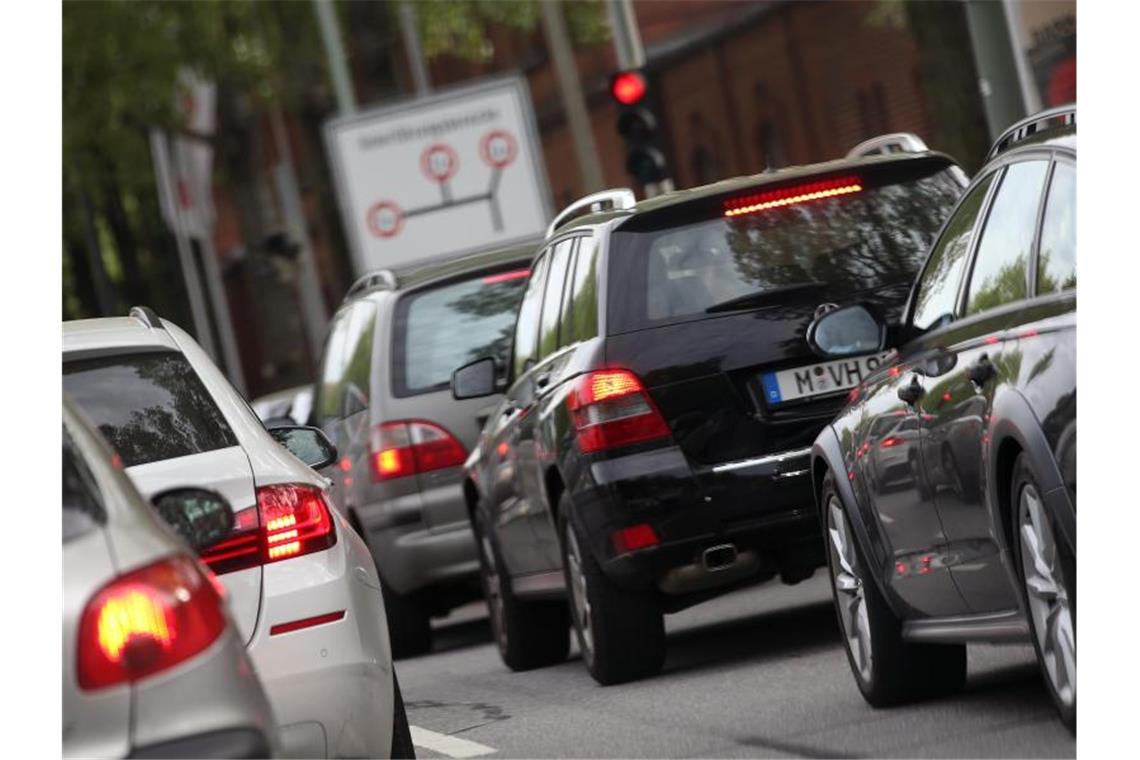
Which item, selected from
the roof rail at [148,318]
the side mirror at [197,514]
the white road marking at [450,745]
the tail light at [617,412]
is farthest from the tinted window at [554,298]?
the side mirror at [197,514]

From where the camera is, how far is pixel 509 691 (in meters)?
11.5

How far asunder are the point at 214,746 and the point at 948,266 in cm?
394

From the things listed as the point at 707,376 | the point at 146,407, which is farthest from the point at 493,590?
the point at 146,407

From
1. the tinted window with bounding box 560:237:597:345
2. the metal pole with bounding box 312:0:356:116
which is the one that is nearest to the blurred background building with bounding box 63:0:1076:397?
the metal pole with bounding box 312:0:356:116

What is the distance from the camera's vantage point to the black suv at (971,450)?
6633 mm

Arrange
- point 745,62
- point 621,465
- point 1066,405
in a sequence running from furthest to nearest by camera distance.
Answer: point 745,62 → point 621,465 → point 1066,405

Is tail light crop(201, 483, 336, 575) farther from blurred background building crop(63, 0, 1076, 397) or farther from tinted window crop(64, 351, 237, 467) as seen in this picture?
blurred background building crop(63, 0, 1076, 397)

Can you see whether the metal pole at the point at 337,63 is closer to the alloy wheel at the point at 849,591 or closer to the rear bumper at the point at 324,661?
the alloy wheel at the point at 849,591

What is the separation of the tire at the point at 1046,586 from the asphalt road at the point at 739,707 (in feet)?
1.00

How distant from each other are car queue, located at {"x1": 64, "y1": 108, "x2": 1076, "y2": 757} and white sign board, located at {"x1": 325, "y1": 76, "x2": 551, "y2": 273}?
13.6 metres

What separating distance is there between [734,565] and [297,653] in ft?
11.7

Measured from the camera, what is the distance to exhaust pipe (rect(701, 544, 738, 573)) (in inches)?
402
